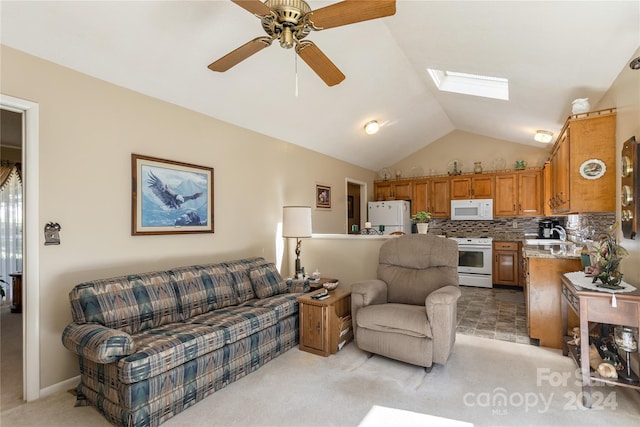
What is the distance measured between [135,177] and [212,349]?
5.33 feet

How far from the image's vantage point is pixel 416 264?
3256 millimetres

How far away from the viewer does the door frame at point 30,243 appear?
2270 mm

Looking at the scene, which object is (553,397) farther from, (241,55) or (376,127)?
(376,127)

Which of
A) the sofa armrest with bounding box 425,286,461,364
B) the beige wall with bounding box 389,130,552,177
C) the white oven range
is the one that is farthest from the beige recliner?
the beige wall with bounding box 389,130,552,177

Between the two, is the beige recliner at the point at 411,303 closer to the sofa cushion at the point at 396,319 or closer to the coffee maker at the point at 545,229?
the sofa cushion at the point at 396,319

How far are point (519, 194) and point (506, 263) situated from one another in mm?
1307

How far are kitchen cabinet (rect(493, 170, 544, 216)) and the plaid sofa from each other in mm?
4793

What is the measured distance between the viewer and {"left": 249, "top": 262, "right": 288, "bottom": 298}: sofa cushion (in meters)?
3.34

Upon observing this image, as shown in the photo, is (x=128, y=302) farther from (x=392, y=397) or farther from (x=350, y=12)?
(x=350, y=12)

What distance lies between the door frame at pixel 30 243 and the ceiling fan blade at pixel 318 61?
76.3 inches

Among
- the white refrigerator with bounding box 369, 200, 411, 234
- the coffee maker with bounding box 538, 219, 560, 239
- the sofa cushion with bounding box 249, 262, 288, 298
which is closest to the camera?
the sofa cushion with bounding box 249, 262, 288, 298

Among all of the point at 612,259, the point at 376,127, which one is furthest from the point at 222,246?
the point at 612,259

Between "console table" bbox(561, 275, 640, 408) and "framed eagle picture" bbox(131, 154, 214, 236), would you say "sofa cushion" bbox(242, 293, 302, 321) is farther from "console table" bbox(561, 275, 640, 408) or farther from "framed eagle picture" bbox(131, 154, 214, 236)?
"console table" bbox(561, 275, 640, 408)

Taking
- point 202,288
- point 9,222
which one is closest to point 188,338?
point 202,288
